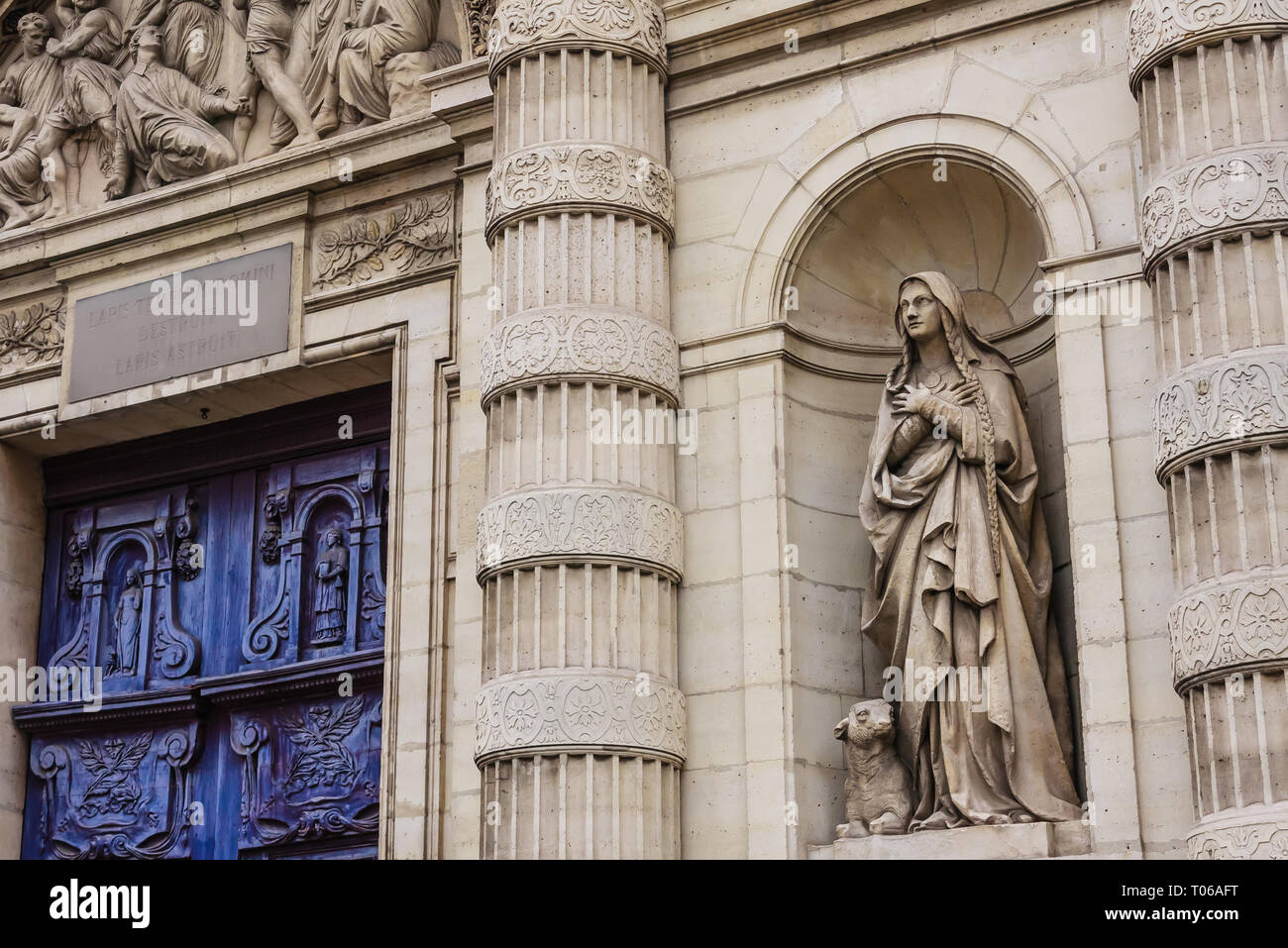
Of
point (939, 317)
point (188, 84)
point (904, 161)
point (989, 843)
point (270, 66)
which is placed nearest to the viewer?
point (989, 843)

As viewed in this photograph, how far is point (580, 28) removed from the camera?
12867mm

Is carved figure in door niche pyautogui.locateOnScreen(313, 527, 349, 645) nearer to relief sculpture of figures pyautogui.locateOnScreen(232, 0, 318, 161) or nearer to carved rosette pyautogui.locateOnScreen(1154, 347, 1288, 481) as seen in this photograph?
relief sculpture of figures pyautogui.locateOnScreen(232, 0, 318, 161)

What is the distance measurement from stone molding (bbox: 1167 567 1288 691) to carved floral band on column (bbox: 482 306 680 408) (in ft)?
11.8

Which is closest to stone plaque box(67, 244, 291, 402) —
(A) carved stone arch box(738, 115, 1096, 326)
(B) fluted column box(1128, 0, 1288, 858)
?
(A) carved stone arch box(738, 115, 1096, 326)

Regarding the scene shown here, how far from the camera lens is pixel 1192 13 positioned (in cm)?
1091

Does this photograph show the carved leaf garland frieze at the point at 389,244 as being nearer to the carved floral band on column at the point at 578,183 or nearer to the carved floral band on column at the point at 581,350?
the carved floral band on column at the point at 578,183

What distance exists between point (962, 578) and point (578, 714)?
2223mm

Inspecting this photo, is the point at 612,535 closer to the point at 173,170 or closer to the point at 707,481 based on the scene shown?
the point at 707,481

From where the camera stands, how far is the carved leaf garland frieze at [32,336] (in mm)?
15844

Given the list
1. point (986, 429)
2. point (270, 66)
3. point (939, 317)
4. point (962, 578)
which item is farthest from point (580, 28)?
point (962, 578)

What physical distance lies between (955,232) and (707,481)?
224 cm

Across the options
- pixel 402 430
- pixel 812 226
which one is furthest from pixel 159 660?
pixel 812 226

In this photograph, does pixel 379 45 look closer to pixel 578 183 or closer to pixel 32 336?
pixel 578 183

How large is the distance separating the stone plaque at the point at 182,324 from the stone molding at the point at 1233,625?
23.0 feet
